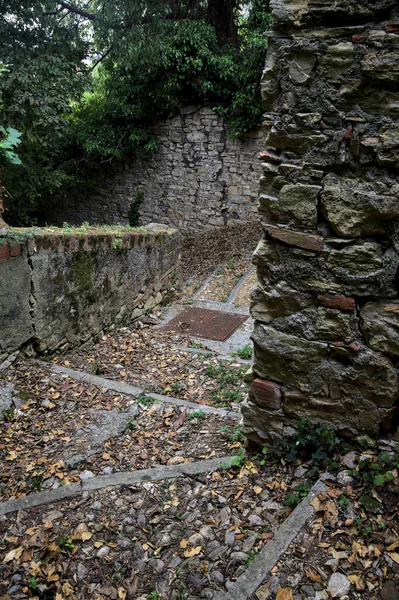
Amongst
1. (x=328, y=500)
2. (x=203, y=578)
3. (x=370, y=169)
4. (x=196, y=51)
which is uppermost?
(x=196, y=51)

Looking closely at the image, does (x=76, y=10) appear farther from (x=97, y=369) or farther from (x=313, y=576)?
(x=313, y=576)

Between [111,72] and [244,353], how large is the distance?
8.79 metres

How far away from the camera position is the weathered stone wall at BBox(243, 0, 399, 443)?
1.94 m

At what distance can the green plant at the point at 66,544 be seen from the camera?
215cm

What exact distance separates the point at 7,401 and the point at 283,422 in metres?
2.01

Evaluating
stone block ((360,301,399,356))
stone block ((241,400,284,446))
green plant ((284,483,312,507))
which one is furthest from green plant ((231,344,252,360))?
stone block ((360,301,399,356))

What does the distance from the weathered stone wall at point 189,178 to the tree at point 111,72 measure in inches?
14.6

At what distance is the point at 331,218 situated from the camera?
6.98ft

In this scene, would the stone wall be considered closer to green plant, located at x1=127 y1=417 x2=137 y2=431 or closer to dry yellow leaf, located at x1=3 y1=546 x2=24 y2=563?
green plant, located at x1=127 y1=417 x2=137 y2=431

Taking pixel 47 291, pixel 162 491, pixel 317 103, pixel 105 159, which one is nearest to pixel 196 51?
pixel 105 159

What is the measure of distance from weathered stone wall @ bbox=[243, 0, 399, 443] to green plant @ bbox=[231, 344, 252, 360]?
2.33 m

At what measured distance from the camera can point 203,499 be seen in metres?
2.35

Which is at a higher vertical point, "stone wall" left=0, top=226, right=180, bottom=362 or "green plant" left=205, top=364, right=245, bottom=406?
"stone wall" left=0, top=226, right=180, bottom=362

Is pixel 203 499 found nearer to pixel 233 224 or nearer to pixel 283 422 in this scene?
pixel 283 422
